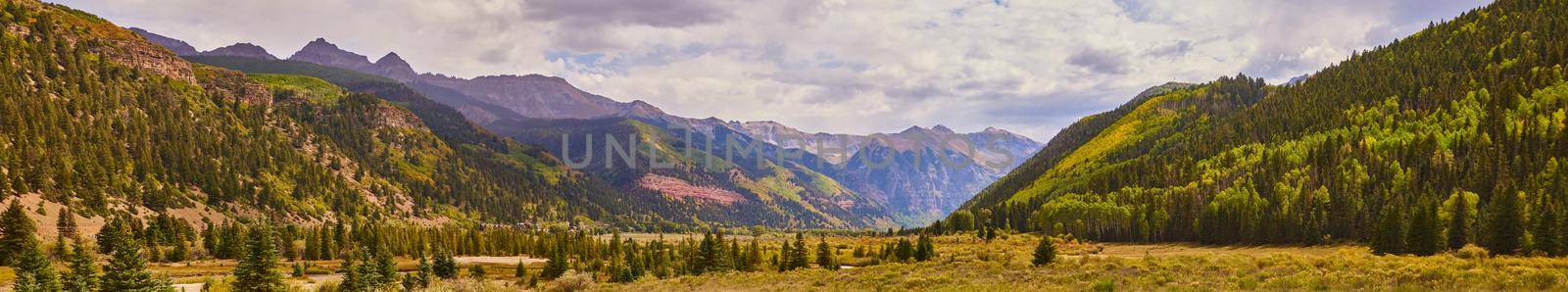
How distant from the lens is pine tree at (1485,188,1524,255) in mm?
78625

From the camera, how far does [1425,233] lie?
8231 centimetres

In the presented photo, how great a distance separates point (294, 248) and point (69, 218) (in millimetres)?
37930

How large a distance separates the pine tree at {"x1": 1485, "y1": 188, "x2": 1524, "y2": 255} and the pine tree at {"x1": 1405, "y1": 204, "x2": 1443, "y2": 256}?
467cm

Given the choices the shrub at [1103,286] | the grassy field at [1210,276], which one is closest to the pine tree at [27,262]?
the grassy field at [1210,276]

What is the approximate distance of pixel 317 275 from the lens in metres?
108

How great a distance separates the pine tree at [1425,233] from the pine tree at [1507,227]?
4670 mm

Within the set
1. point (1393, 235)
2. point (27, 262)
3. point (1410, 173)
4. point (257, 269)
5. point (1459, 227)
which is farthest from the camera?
point (1410, 173)

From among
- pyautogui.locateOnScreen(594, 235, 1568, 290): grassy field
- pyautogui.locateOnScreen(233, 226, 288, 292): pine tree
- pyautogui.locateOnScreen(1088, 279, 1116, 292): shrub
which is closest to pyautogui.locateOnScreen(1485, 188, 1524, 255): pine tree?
pyautogui.locateOnScreen(594, 235, 1568, 290): grassy field

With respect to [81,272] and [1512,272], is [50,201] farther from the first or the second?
[1512,272]

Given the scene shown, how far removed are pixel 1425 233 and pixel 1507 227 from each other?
6.94 meters

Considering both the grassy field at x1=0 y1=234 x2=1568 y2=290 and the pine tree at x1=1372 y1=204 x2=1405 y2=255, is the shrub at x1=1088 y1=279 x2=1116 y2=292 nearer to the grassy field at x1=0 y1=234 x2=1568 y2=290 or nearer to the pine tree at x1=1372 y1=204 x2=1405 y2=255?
the grassy field at x1=0 y1=234 x2=1568 y2=290

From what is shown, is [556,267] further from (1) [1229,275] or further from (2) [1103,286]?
(1) [1229,275]

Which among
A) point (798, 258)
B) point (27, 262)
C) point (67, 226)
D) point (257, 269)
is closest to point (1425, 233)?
point (798, 258)

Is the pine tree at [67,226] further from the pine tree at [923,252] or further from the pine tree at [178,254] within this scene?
the pine tree at [923,252]
